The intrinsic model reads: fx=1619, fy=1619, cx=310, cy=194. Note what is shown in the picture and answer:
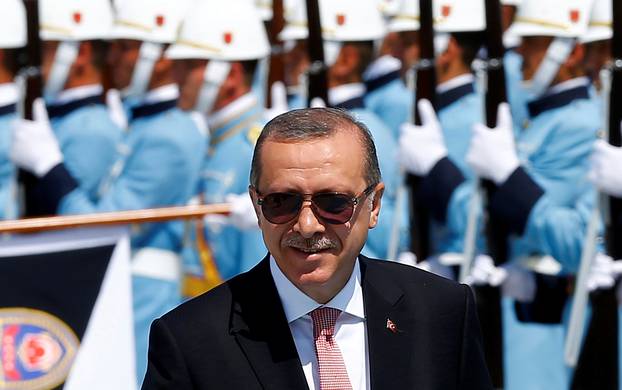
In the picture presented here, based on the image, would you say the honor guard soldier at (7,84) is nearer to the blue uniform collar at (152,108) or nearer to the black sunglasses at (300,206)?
the blue uniform collar at (152,108)

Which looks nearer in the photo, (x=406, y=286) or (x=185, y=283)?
(x=406, y=286)

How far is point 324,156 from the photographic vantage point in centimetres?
283

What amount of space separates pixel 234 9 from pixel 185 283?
4.42 feet

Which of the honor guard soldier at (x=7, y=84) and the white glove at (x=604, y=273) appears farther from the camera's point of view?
the honor guard soldier at (x=7, y=84)

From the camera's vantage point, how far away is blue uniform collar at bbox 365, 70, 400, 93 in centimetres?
856

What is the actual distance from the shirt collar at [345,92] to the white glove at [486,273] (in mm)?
1307

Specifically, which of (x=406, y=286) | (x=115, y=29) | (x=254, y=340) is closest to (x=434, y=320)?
(x=406, y=286)

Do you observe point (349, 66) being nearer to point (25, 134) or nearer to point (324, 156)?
point (25, 134)

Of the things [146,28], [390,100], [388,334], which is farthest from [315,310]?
[390,100]

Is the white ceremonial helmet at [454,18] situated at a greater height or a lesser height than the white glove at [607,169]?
greater

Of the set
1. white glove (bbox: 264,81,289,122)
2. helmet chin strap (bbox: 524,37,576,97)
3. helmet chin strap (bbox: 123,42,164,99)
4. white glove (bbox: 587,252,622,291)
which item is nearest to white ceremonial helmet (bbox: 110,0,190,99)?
helmet chin strap (bbox: 123,42,164,99)

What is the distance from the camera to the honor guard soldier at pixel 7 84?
755 centimetres

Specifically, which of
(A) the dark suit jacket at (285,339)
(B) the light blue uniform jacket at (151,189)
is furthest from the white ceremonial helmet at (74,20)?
(A) the dark suit jacket at (285,339)

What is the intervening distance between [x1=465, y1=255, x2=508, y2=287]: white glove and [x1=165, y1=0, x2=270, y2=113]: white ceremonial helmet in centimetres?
164
